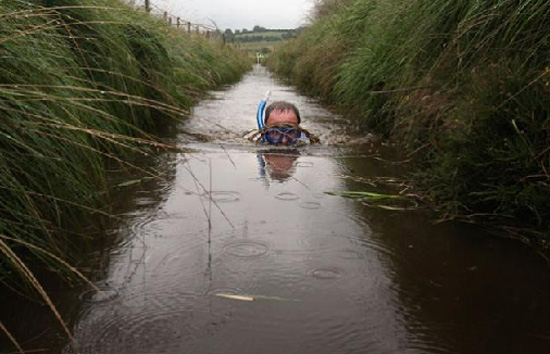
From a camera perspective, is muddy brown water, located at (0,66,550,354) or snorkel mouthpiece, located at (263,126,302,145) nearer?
muddy brown water, located at (0,66,550,354)

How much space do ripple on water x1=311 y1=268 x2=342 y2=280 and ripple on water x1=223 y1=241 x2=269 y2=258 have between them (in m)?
0.30

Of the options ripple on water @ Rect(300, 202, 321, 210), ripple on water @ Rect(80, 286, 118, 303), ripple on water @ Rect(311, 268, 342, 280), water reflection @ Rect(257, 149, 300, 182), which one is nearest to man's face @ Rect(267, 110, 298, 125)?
water reflection @ Rect(257, 149, 300, 182)

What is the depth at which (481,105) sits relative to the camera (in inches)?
119

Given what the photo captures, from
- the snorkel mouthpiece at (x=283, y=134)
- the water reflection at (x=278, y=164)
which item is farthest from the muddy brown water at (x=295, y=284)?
the snorkel mouthpiece at (x=283, y=134)

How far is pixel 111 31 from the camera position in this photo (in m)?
4.70

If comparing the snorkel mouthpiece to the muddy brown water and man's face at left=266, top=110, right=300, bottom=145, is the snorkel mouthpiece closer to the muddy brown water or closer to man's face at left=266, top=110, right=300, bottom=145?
man's face at left=266, top=110, right=300, bottom=145

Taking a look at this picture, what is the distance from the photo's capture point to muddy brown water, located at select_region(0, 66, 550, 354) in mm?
1870

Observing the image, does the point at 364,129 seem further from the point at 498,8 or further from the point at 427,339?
the point at 427,339

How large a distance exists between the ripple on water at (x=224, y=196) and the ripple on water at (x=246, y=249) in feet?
2.45

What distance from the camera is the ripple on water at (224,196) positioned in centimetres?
342

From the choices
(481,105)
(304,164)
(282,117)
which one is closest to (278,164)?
(304,164)

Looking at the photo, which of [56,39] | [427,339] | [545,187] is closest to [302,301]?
[427,339]

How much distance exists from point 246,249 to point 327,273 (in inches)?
17.0

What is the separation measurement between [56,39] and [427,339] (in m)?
2.82
